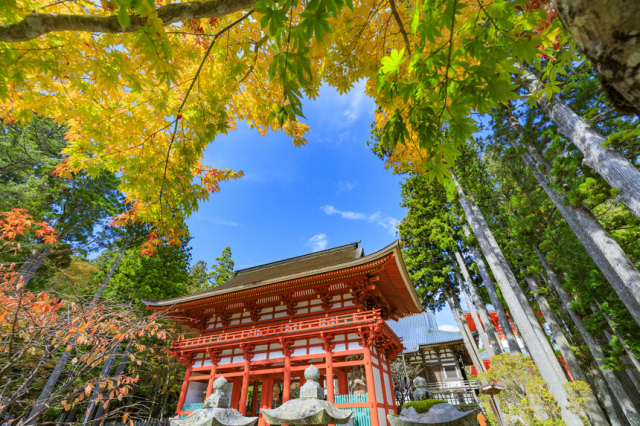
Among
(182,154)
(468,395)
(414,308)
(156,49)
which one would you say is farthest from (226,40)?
(468,395)

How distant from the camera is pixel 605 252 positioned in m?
6.26

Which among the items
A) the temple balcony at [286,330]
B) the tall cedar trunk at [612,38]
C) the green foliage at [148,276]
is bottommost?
the tall cedar trunk at [612,38]

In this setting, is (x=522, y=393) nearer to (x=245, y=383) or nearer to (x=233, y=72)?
(x=245, y=383)

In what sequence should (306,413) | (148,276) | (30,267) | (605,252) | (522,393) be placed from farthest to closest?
(148,276), (30,267), (522,393), (605,252), (306,413)

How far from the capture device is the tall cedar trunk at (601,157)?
16.7ft

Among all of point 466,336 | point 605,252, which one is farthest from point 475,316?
point 605,252

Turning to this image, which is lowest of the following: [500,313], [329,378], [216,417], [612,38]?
[216,417]

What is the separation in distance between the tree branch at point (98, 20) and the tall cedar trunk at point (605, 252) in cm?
889

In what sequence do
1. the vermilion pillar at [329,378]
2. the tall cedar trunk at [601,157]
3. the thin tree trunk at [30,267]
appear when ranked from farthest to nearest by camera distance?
the vermilion pillar at [329,378] < the tall cedar trunk at [601,157] < the thin tree trunk at [30,267]

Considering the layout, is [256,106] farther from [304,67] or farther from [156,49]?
[304,67]

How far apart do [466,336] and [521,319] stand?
6639 millimetres

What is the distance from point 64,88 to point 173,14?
172 cm

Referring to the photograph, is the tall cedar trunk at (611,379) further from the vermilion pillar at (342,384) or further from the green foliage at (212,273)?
the green foliage at (212,273)

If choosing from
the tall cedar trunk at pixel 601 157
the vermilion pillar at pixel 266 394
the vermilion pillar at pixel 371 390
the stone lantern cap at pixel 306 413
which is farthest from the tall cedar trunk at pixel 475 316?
the stone lantern cap at pixel 306 413
